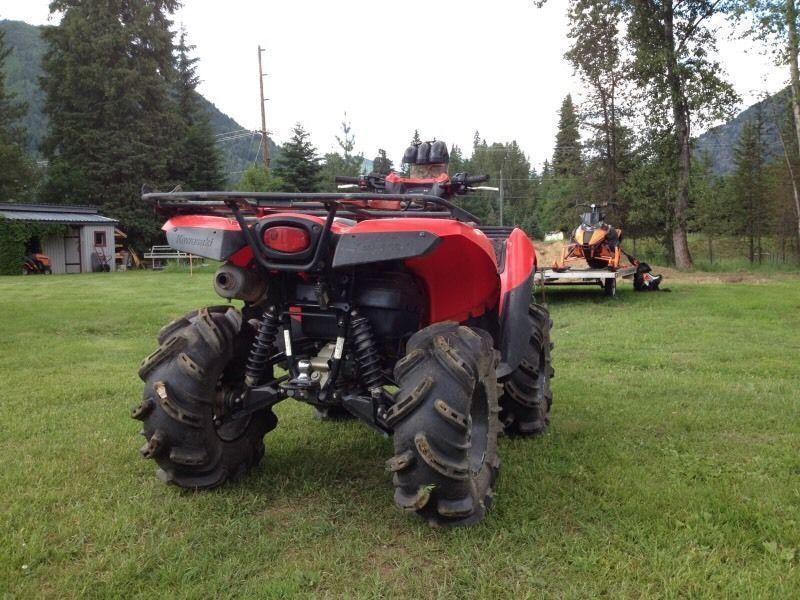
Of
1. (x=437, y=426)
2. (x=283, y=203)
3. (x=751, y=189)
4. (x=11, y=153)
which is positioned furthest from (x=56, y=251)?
(x=751, y=189)

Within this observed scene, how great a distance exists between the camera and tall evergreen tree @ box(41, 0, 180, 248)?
130ft

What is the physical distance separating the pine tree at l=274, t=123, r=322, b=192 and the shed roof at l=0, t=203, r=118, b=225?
31.0 ft

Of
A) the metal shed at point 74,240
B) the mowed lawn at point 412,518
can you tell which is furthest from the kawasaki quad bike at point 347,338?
the metal shed at point 74,240

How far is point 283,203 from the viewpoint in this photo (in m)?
3.25

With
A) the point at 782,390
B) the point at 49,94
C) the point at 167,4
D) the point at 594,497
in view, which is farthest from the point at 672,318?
the point at 167,4

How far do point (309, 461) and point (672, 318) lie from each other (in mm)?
8688

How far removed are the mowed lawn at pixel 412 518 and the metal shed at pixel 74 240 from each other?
30.6m

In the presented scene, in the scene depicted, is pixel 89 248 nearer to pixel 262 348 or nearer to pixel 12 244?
pixel 12 244

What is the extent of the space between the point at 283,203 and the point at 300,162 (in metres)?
35.1

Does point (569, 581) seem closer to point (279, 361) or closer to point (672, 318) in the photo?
point (279, 361)

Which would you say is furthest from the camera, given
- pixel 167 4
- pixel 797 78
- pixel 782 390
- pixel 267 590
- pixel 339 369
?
pixel 167 4

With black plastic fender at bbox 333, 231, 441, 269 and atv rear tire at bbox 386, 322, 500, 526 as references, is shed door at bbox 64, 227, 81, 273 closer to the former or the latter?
black plastic fender at bbox 333, 231, 441, 269

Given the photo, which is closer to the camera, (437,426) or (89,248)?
(437,426)

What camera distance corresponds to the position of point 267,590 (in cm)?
265
